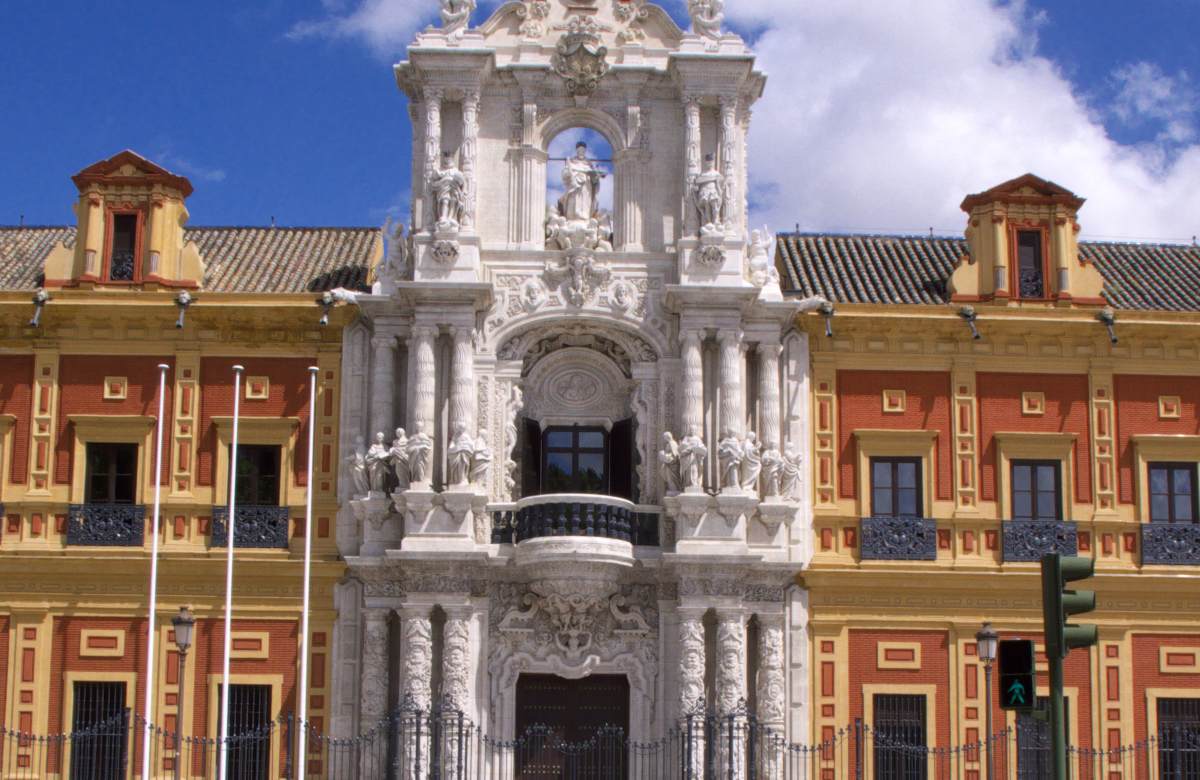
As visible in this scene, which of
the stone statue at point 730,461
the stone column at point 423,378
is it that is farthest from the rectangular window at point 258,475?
the stone statue at point 730,461

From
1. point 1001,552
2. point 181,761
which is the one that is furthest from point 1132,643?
point 181,761

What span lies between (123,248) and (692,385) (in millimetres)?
11157

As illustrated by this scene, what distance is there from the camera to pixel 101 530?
32500 mm

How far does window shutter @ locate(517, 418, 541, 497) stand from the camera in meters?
32.9

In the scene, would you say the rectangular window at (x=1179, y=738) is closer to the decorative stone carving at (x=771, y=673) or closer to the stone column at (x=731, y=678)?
the decorative stone carving at (x=771, y=673)

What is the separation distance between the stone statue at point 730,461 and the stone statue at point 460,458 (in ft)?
14.3

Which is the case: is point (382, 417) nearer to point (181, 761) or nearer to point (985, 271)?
point (181, 761)

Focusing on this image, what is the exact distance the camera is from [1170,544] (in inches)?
1294

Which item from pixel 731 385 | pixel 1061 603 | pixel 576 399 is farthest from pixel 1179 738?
pixel 1061 603

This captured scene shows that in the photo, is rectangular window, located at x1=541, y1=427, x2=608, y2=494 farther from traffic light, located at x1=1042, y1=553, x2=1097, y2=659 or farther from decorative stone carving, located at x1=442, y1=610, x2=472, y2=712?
traffic light, located at x1=1042, y1=553, x2=1097, y2=659

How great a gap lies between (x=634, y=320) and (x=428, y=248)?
155 inches

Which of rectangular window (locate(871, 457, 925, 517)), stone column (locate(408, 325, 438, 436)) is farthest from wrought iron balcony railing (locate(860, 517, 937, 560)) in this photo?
stone column (locate(408, 325, 438, 436))

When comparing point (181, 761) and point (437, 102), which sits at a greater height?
point (437, 102)

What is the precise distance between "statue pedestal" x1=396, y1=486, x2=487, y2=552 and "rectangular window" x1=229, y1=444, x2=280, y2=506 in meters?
2.75
